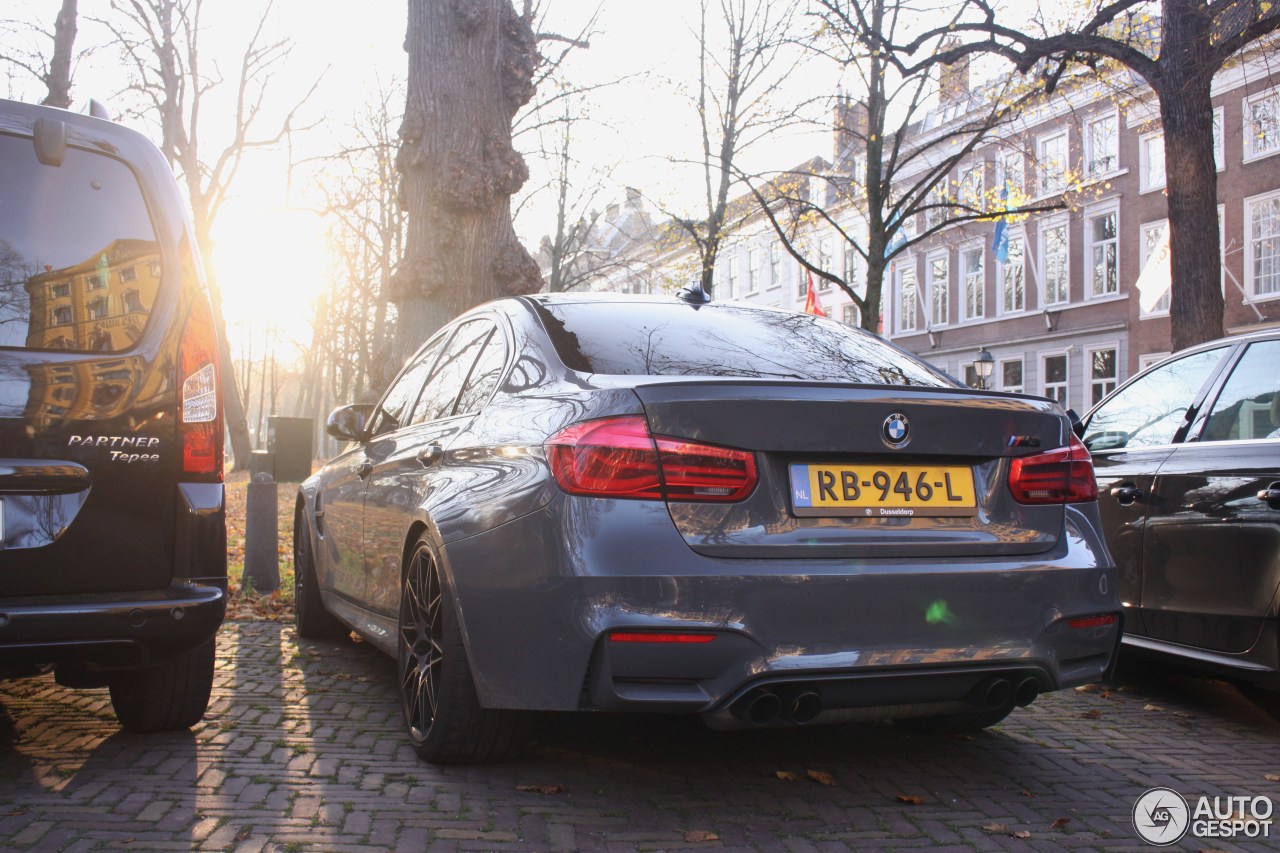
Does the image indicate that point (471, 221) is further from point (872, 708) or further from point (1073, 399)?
point (1073, 399)

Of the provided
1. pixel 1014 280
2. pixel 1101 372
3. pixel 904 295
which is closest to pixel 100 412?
pixel 1101 372

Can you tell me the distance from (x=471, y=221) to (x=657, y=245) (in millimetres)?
19640

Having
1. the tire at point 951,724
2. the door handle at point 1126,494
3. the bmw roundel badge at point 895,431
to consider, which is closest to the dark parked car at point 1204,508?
the door handle at point 1126,494

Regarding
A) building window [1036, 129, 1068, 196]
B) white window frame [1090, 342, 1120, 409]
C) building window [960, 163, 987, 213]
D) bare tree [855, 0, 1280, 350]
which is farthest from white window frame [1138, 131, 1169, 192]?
bare tree [855, 0, 1280, 350]

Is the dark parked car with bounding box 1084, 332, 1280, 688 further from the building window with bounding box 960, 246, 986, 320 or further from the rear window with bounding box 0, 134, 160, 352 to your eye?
the building window with bounding box 960, 246, 986, 320

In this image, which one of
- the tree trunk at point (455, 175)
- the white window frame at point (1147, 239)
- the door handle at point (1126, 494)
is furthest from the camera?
the white window frame at point (1147, 239)

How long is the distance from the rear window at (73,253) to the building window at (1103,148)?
33.5 metres

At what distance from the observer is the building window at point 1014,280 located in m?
37.3

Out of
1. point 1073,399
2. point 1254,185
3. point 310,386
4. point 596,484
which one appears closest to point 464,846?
point 596,484

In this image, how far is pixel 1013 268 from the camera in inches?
1487

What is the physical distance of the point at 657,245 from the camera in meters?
28.3

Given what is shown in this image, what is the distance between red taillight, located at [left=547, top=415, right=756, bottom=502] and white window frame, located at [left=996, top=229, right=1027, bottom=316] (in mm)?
35583

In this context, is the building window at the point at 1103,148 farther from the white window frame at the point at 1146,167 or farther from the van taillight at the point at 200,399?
the van taillight at the point at 200,399

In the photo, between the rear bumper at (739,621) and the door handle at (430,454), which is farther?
the door handle at (430,454)
